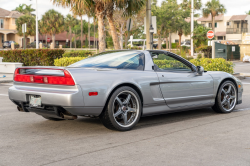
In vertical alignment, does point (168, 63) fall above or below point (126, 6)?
below

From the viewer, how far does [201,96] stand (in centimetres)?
684

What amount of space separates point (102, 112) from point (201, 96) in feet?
7.49

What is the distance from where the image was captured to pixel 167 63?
6.71 meters

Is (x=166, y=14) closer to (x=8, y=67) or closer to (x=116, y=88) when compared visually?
(x=8, y=67)

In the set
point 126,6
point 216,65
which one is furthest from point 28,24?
point 216,65

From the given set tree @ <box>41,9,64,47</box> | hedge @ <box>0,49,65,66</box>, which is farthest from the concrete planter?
tree @ <box>41,9,64,47</box>

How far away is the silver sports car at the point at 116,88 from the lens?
17.1ft

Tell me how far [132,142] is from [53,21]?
6511cm

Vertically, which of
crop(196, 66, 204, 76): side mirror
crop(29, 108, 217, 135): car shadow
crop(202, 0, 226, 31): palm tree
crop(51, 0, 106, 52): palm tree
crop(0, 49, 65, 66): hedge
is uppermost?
crop(202, 0, 226, 31): palm tree

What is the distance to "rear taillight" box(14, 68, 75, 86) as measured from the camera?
518 cm

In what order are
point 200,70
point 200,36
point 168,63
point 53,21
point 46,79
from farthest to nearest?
1. point 53,21
2. point 200,36
3. point 200,70
4. point 168,63
5. point 46,79

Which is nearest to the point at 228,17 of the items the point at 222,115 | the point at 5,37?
the point at 5,37

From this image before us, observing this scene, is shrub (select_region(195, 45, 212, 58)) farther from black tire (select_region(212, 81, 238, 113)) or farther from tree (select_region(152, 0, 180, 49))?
black tire (select_region(212, 81, 238, 113))

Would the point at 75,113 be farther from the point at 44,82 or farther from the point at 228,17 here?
the point at 228,17
